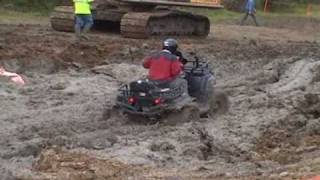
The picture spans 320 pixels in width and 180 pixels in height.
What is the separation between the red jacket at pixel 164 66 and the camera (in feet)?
42.6

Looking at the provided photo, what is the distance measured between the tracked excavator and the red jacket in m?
9.54

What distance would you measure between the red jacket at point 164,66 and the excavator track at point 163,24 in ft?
31.3

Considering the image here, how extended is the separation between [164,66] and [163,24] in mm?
10784

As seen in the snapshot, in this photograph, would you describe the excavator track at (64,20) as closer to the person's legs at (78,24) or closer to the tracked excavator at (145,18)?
the tracked excavator at (145,18)

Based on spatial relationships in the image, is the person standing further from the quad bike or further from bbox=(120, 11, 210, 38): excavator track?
the quad bike

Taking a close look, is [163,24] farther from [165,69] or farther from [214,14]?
[214,14]

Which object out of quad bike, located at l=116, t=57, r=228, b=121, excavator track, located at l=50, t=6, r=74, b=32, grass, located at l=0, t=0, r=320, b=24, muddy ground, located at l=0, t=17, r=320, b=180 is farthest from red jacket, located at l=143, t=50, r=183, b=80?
grass, located at l=0, t=0, r=320, b=24

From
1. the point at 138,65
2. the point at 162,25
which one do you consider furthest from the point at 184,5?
the point at 138,65

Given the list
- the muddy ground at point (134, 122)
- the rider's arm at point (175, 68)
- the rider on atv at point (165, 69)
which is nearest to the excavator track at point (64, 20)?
the muddy ground at point (134, 122)

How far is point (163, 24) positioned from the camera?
23.7 metres

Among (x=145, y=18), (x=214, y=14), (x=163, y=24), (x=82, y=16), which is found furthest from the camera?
(x=214, y=14)

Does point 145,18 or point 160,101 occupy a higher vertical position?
point 160,101

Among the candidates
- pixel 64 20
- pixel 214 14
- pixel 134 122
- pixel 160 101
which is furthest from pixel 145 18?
pixel 214 14

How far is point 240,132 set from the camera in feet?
40.3
